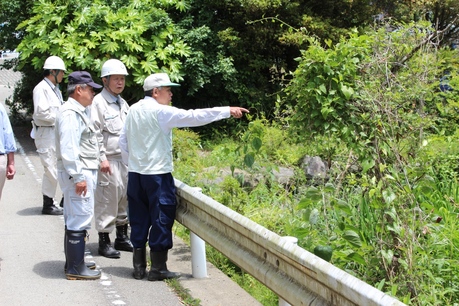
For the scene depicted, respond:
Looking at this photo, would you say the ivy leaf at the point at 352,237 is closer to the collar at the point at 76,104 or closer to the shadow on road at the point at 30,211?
the collar at the point at 76,104

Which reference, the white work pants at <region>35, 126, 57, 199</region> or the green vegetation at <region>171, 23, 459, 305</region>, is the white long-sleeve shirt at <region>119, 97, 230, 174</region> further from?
the white work pants at <region>35, 126, 57, 199</region>

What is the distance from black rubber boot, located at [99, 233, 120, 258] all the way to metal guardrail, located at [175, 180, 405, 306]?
1.17 m

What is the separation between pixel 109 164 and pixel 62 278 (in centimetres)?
148

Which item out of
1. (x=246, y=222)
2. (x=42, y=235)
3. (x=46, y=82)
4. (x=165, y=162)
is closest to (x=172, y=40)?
(x=46, y=82)

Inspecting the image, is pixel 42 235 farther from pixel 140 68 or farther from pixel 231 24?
pixel 231 24

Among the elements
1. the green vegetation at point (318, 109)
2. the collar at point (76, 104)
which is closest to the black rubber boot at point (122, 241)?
the green vegetation at point (318, 109)

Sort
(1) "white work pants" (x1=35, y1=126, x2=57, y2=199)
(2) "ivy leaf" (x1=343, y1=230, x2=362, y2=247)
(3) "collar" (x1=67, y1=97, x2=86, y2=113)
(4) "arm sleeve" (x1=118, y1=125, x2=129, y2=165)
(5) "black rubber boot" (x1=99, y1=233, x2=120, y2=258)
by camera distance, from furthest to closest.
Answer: (1) "white work pants" (x1=35, y1=126, x2=57, y2=199)
(5) "black rubber boot" (x1=99, y1=233, x2=120, y2=258)
(4) "arm sleeve" (x1=118, y1=125, x2=129, y2=165)
(3) "collar" (x1=67, y1=97, x2=86, y2=113)
(2) "ivy leaf" (x1=343, y1=230, x2=362, y2=247)

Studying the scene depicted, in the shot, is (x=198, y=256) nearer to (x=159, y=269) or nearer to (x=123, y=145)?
(x=159, y=269)

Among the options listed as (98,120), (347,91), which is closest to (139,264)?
(98,120)

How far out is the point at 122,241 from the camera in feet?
27.2

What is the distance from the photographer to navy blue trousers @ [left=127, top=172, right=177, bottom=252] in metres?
7.04

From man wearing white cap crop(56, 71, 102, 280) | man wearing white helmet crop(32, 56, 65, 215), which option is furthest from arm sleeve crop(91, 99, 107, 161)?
man wearing white helmet crop(32, 56, 65, 215)

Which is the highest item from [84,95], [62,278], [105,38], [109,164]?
[105,38]

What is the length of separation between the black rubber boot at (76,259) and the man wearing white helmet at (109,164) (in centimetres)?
86
